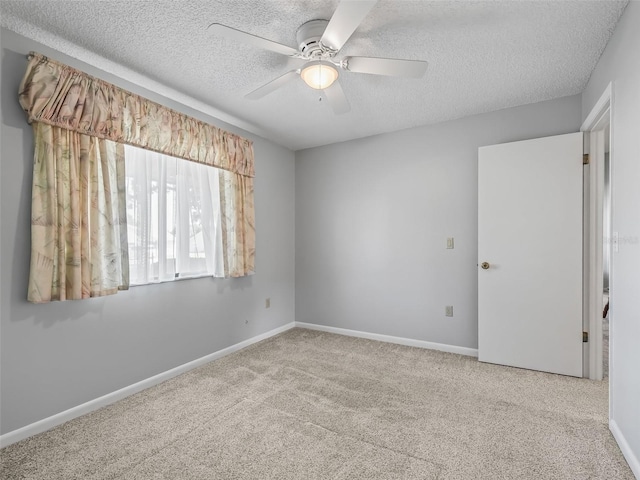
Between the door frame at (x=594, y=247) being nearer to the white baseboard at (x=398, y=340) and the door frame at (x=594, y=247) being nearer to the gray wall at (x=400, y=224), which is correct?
the gray wall at (x=400, y=224)

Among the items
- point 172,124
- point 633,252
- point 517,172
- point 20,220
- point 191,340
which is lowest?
point 191,340

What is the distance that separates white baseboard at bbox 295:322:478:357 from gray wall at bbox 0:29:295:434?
1101 millimetres

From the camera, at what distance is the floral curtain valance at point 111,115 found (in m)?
2.01

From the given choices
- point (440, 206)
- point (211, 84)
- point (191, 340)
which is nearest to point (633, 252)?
point (440, 206)

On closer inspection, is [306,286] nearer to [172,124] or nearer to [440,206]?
[440,206]

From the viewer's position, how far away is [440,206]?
360 centimetres

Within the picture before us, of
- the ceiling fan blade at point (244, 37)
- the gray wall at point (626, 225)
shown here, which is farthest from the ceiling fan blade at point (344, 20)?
the gray wall at point (626, 225)

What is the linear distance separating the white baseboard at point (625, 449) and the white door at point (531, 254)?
978mm

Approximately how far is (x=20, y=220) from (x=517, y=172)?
3.80 m

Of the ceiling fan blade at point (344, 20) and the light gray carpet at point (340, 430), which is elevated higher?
the ceiling fan blade at point (344, 20)

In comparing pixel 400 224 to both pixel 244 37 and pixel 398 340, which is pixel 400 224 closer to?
pixel 398 340

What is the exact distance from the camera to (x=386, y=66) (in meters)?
1.96

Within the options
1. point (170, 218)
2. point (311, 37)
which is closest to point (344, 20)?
point (311, 37)

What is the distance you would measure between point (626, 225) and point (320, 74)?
194 cm
